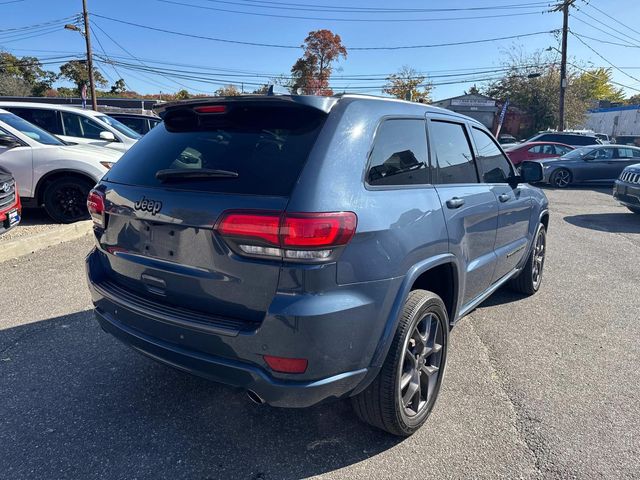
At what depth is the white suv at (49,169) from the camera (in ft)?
22.0

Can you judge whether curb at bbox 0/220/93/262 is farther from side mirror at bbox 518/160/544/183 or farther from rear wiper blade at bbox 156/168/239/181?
side mirror at bbox 518/160/544/183

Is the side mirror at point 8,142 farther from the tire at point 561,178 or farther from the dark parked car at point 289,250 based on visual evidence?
the tire at point 561,178

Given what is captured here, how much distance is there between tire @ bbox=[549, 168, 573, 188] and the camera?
15716 mm

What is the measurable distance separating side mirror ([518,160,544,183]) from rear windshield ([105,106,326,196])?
2.80m

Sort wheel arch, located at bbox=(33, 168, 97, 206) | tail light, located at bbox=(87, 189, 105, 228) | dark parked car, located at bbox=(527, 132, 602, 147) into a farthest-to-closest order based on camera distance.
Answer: dark parked car, located at bbox=(527, 132, 602, 147) → wheel arch, located at bbox=(33, 168, 97, 206) → tail light, located at bbox=(87, 189, 105, 228)

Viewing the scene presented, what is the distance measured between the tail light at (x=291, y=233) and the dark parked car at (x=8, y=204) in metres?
4.53

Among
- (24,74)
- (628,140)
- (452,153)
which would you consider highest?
(24,74)

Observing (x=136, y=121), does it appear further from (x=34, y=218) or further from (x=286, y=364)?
(x=286, y=364)

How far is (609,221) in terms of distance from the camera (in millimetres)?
10016

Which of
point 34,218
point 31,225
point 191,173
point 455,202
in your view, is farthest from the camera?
point 34,218

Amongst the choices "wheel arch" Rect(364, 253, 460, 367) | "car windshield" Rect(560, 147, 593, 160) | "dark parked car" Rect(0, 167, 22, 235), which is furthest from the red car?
"dark parked car" Rect(0, 167, 22, 235)

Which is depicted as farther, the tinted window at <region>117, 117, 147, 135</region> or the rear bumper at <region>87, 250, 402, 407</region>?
the tinted window at <region>117, 117, 147, 135</region>

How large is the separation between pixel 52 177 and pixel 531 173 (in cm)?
668

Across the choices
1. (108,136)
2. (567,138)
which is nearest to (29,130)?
(108,136)
